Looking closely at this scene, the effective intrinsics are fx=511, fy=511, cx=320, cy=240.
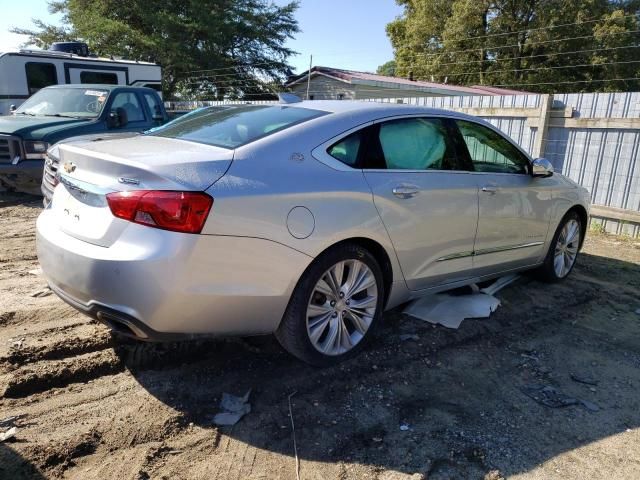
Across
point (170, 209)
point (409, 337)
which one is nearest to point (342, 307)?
point (409, 337)

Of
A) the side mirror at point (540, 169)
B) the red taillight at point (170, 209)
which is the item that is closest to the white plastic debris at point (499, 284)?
the side mirror at point (540, 169)

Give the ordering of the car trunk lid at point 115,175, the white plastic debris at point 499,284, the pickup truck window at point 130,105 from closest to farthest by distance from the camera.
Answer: the car trunk lid at point 115,175 < the white plastic debris at point 499,284 < the pickup truck window at point 130,105

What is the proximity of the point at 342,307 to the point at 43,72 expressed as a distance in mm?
12611

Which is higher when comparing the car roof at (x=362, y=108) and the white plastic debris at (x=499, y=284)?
the car roof at (x=362, y=108)

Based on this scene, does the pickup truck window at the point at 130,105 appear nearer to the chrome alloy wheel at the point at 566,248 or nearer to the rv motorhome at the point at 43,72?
the rv motorhome at the point at 43,72

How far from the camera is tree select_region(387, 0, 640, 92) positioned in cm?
2802

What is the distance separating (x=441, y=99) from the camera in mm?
9875

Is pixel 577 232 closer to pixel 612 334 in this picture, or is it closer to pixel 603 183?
pixel 612 334

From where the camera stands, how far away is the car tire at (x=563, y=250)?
16.7 feet

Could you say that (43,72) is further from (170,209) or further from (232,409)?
(232,409)

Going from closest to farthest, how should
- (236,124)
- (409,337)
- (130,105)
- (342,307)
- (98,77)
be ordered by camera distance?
(342,307) → (236,124) → (409,337) → (130,105) → (98,77)

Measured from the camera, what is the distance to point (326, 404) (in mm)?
2953

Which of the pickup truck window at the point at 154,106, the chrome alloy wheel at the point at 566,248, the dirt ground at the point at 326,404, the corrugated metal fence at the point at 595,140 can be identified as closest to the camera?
the dirt ground at the point at 326,404

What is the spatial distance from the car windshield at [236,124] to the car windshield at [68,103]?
212 inches
